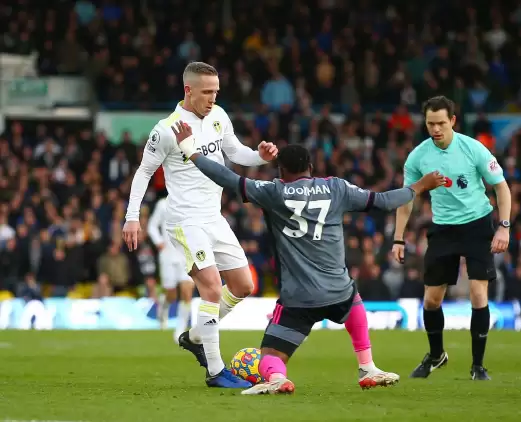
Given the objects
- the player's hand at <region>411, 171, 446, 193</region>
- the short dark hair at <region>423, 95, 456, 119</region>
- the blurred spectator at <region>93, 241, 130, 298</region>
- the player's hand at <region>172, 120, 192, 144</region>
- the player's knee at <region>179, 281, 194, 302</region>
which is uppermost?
the short dark hair at <region>423, 95, 456, 119</region>

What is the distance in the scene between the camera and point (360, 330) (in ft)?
29.5

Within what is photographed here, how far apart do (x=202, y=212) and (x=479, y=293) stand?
2.69m

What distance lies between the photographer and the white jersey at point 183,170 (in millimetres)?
9930

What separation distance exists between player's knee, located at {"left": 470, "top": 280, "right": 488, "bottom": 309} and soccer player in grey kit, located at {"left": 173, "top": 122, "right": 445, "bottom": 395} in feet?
7.80

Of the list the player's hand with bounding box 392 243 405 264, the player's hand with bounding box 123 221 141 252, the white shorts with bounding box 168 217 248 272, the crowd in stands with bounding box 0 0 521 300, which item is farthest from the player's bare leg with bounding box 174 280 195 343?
the player's hand with bounding box 123 221 141 252

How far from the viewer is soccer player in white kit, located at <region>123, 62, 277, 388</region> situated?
32.3 ft

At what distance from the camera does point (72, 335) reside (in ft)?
60.3

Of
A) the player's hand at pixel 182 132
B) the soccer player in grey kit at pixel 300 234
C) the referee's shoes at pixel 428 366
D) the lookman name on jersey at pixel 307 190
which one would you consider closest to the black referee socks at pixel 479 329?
the referee's shoes at pixel 428 366

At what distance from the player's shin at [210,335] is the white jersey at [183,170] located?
2.45 feet

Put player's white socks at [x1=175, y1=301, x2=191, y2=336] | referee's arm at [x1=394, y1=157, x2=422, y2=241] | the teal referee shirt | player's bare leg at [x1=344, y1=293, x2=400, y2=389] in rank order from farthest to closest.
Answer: player's white socks at [x1=175, y1=301, x2=191, y2=336]
referee's arm at [x1=394, y1=157, x2=422, y2=241]
the teal referee shirt
player's bare leg at [x1=344, y1=293, x2=400, y2=389]

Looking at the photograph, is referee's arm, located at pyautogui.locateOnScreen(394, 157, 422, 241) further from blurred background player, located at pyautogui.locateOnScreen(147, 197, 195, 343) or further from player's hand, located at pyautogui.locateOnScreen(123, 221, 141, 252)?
blurred background player, located at pyautogui.locateOnScreen(147, 197, 195, 343)

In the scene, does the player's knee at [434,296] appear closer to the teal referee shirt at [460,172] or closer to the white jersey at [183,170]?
the teal referee shirt at [460,172]

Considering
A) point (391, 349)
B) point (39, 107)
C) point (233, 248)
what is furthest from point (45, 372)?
point (39, 107)

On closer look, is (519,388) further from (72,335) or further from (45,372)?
(72,335)
